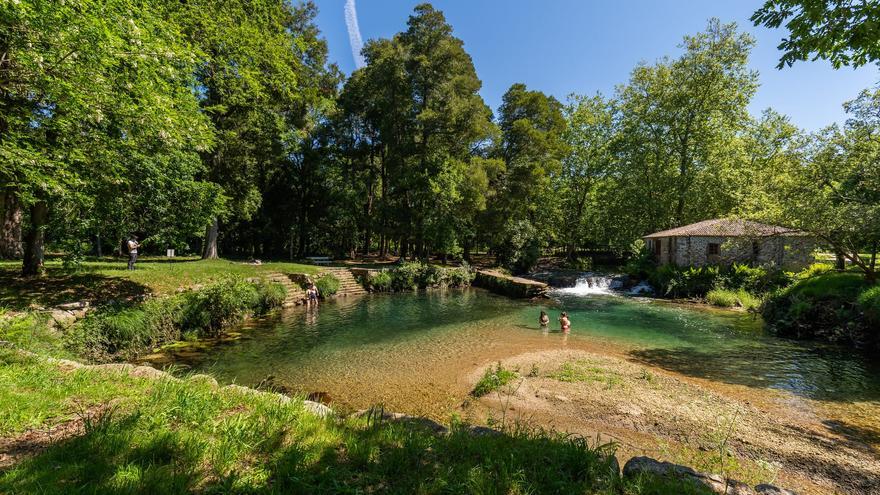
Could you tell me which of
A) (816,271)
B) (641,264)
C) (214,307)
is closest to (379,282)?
(214,307)

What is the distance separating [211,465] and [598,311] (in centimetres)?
1969

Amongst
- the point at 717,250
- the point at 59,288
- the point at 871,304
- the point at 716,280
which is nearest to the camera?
the point at 59,288

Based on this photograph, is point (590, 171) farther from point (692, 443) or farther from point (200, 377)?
point (200, 377)

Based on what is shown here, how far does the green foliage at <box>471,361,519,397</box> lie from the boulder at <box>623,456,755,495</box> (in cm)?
468

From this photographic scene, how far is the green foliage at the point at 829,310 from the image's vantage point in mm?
12992

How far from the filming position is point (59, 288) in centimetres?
1176

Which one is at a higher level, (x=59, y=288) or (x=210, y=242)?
(x=210, y=242)

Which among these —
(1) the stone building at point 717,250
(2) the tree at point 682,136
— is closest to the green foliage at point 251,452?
(1) the stone building at point 717,250

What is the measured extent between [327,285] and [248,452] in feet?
67.5

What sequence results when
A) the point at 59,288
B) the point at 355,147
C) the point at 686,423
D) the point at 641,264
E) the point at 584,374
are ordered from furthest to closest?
the point at 355,147, the point at 641,264, the point at 59,288, the point at 584,374, the point at 686,423

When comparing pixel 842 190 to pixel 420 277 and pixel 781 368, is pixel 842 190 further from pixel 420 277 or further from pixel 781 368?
pixel 420 277

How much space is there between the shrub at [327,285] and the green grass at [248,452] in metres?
18.3

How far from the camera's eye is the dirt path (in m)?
5.95

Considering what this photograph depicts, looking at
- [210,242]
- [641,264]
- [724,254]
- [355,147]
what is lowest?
[641,264]
